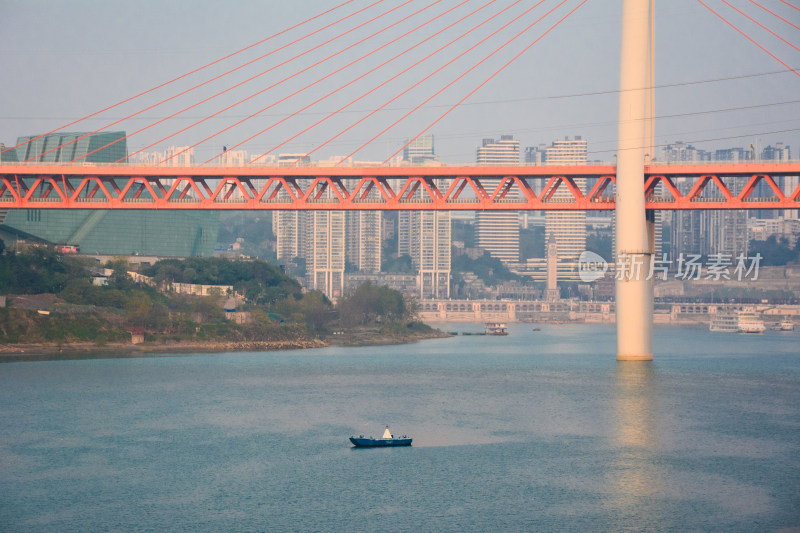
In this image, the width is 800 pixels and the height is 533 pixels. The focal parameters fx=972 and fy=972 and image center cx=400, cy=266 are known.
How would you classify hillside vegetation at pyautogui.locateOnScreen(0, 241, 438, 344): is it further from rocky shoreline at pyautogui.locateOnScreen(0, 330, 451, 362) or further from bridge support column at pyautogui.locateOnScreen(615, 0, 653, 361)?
bridge support column at pyautogui.locateOnScreen(615, 0, 653, 361)

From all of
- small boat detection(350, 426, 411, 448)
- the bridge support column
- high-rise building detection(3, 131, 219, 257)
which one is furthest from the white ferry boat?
small boat detection(350, 426, 411, 448)

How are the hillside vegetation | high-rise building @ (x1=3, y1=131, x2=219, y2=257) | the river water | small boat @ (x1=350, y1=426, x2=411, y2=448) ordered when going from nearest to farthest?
the river water
small boat @ (x1=350, y1=426, x2=411, y2=448)
the hillside vegetation
high-rise building @ (x1=3, y1=131, x2=219, y2=257)

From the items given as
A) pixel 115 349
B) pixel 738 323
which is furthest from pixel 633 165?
pixel 738 323

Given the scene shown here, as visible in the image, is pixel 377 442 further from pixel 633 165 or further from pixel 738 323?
pixel 738 323

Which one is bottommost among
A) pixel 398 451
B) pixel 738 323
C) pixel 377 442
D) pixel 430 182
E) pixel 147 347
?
pixel 398 451

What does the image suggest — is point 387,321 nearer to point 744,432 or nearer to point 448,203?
point 448,203

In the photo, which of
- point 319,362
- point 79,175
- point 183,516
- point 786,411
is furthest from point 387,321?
point 183,516

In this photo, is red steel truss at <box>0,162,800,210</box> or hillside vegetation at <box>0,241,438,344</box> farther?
hillside vegetation at <box>0,241,438,344</box>
